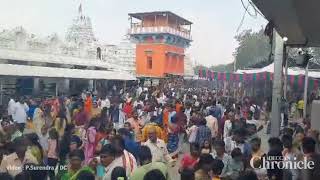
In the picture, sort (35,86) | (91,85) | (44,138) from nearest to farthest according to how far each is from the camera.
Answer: (44,138), (35,86), (91,85)

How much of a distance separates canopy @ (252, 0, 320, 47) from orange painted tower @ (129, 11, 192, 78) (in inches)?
1510

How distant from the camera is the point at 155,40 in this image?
4716 cm

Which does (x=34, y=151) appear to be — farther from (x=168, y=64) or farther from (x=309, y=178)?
(x=168, y=64)

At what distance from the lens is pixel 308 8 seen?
5.24 meters

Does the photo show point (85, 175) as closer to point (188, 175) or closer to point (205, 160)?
point (188, 175)

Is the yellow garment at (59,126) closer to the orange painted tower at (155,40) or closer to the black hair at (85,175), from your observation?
the black hair at (85,175)

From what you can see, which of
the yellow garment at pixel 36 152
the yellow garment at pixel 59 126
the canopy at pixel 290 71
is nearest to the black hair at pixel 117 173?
the yellow garment at pixel 36 152

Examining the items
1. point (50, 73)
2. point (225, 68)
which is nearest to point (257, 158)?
point (50, 73)

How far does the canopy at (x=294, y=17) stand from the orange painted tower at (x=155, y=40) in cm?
3836

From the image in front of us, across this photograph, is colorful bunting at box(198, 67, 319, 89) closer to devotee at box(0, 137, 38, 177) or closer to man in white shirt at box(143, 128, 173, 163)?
man in white shirt at box(143, 128, 173, 163)

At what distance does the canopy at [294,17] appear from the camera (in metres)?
5.02

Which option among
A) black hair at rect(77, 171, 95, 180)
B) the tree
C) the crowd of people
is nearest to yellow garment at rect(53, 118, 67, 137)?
the crowd of people

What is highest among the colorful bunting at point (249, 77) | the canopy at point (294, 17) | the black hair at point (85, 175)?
the canopy at point (294, 17)

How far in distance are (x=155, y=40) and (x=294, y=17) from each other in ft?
137
